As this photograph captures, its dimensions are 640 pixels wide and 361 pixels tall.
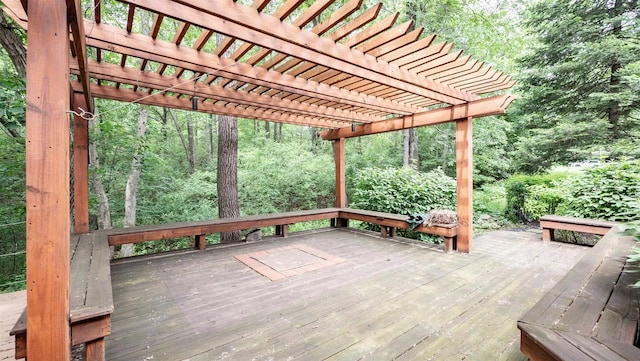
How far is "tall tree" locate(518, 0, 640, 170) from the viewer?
19.8ft

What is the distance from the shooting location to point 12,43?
321 cm

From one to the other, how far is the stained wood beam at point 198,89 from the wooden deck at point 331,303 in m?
2.02

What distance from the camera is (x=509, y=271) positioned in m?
3.40

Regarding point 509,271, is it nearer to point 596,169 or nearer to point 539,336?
point 539,336

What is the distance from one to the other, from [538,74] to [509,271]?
623 centimetres

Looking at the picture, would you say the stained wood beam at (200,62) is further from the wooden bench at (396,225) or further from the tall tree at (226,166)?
the tall tree at (226,166)

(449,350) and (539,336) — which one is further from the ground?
(539,336)

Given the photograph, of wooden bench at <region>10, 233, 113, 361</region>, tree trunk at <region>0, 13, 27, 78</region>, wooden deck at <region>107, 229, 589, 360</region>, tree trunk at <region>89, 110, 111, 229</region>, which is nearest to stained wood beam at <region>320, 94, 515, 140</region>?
wooden deck at <region>107, 229, 589, 360</region>

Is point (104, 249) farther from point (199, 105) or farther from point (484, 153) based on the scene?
point (484, 153)

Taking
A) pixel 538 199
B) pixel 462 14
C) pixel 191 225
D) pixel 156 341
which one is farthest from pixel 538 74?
pixel 156 341

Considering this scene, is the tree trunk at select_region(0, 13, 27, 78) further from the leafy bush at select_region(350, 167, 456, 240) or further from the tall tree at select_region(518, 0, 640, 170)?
the tall tree at select_region(518, 0, 640, 170)

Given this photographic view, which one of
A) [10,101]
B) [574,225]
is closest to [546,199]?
[574,225]

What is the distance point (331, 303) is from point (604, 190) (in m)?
5.25

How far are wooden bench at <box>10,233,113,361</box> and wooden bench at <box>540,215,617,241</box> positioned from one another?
5.91m
